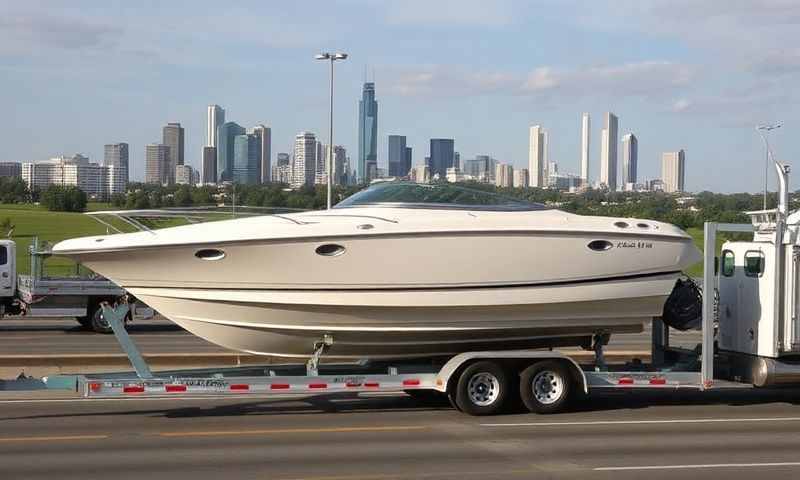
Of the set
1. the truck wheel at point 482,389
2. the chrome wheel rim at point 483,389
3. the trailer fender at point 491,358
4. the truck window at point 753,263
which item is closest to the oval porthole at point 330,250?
the trailer fender at point 491,358

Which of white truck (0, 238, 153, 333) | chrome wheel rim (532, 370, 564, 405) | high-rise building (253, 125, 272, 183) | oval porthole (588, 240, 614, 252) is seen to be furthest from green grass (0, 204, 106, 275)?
high-rise building (253, 125, 272, 183)

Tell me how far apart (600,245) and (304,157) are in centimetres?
8194

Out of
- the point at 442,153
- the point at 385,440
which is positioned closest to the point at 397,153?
the point at 442,153

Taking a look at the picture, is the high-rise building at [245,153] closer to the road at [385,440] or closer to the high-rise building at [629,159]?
the high-rise building at [629,159]

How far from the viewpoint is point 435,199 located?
47.5 ft

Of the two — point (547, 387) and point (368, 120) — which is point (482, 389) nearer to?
point (547, 387)

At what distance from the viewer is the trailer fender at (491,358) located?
45.1 feet

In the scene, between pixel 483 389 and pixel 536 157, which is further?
pixel 536 157

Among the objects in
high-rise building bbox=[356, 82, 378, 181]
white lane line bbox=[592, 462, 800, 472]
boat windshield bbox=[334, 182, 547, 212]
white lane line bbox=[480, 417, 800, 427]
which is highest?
high-rise building bbox=[356, 82, 378, 181]

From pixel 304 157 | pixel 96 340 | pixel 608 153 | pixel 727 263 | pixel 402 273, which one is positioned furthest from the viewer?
pixel 608 153

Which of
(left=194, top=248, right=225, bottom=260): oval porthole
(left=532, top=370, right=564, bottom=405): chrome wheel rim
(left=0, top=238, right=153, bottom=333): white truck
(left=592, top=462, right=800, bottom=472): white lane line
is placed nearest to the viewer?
(left=592, top=462, right=800, bottom=472): white lane line

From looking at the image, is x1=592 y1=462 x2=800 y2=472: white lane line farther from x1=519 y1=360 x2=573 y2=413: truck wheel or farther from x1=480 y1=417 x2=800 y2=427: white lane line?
x1=519 y1=360 x2=573 y2=413: truck wheel

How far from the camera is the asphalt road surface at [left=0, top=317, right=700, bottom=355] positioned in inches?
859

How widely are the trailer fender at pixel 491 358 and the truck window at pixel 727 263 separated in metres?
2.76
